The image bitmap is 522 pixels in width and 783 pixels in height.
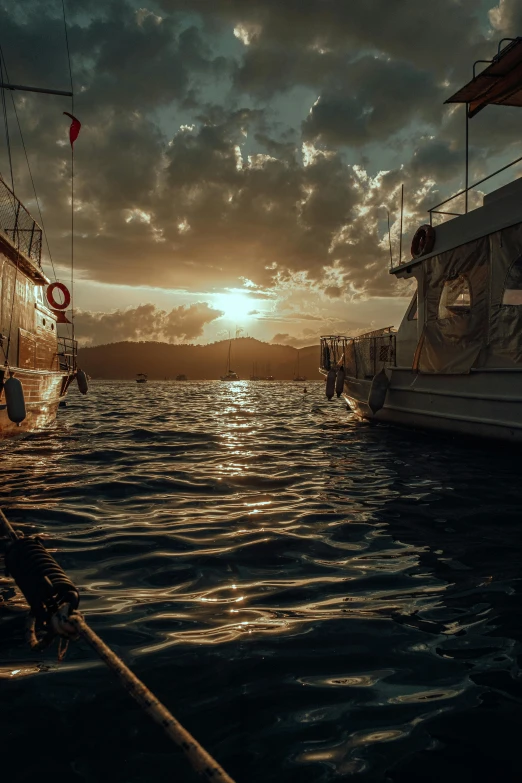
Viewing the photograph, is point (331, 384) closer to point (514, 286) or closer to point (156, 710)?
point (514, 286)

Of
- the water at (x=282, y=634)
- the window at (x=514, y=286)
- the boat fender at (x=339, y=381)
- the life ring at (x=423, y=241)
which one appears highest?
the life ring at (x=423, y=241)

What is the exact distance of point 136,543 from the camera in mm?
4648

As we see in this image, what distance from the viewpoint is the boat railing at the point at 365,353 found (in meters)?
14.6

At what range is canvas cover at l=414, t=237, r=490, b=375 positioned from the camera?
33.4ft

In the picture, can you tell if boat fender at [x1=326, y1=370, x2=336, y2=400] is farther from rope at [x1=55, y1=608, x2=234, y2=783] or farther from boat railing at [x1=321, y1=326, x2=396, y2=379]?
rope at [x1=55, y1=608, x2=234, y2=783]

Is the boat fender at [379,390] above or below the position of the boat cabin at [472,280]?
below

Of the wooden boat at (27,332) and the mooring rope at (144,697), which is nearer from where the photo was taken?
the mooring rope at (144,697)

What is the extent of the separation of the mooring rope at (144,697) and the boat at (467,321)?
8.59m

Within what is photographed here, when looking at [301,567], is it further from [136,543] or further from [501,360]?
[501,360]

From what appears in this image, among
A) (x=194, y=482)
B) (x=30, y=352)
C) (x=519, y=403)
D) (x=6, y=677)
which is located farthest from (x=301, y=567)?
(x=30, y=352)

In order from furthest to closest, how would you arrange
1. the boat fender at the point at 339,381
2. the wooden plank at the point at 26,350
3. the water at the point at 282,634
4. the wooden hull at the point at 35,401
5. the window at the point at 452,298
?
the boat fender at the point at 339,381 < the wooden plank at the point at 26,350 < the window at the point at 452,298 < the wooden hull at the point at 35,401 < the water at the point at 282,634

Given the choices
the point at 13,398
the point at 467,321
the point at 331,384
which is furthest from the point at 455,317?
the point at 13,398

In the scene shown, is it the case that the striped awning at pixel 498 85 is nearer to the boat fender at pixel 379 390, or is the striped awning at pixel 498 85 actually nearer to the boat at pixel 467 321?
the boat at pixel 467 321

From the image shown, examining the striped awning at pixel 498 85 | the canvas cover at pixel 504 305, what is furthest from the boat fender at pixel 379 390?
the striped awning at pixel 498 85
